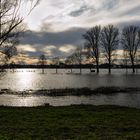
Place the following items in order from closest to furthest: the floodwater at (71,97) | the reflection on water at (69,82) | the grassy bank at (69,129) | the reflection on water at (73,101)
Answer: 1. the grassy bank at (69,129)
2. the reflection on water at (73,101)
3. the floodwater at (71,97)
4. the reflection on water at (69,82)

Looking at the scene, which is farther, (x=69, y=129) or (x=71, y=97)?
(x=71, y=97)

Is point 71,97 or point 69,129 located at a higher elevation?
point 69,129

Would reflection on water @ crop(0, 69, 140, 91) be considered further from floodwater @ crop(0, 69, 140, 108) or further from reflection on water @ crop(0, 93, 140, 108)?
reflection on water @ crop(0, 93, 140, 108)

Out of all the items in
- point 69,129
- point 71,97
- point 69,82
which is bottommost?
point 71,97

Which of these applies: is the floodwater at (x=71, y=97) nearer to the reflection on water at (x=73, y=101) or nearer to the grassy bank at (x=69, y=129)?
the reflection on water at (x=73, y=101)

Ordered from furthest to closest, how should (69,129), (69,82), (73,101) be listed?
1. (69,82)
2. (73,101)
3. (69,129)

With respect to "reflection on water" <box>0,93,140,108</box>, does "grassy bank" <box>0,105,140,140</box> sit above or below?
above

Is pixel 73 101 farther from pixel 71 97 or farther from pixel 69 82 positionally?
pixel 69 82

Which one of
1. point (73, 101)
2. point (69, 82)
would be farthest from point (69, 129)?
point (69, 82)

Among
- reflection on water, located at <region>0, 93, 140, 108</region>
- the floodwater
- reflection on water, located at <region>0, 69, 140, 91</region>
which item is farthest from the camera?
reflection on water, located at <region>0, 69, 140, 91</region>

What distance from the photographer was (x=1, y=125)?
43.1 feet

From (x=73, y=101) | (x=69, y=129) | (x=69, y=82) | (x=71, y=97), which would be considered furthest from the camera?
(x=69, y=82)

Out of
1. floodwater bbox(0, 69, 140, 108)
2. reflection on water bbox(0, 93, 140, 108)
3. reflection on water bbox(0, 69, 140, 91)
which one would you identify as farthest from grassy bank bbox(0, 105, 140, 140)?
reflection on water bbox(0, 69, 140, 91)

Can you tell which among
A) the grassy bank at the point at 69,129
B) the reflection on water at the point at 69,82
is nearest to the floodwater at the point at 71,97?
the reflection on water at the point at 69,82
